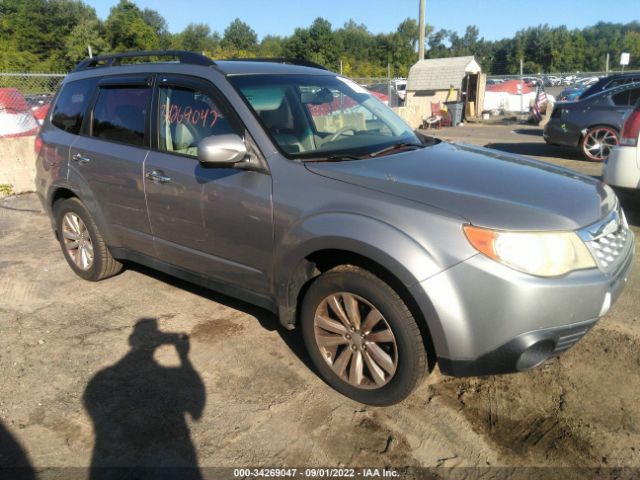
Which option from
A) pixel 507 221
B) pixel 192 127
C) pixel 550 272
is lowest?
pixel 550 272

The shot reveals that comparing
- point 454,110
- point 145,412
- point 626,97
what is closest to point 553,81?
point 454,110

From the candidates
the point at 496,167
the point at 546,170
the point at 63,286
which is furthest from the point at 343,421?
the point at 63,286

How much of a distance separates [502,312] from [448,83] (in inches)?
808

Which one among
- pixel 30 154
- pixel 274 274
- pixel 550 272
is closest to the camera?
pixel 550 272

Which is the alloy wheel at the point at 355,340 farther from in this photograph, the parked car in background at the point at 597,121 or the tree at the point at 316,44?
the tree at the point at 316,44

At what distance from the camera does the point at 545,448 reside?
2.54 meters

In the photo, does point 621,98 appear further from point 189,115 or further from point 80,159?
point 80,159

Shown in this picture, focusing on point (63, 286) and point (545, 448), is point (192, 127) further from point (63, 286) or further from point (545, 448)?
point (545, 448)

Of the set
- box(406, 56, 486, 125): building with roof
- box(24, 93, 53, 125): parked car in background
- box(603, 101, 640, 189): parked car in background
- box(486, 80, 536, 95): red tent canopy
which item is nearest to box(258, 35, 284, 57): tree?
box(486, 80, 536, 95): red tent canopy

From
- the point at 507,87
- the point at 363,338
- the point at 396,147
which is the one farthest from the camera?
the point at 507,87

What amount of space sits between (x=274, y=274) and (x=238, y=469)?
3.57 feet

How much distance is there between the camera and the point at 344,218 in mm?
2693

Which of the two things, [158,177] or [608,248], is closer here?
[608,248]

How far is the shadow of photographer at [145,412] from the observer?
251cm
